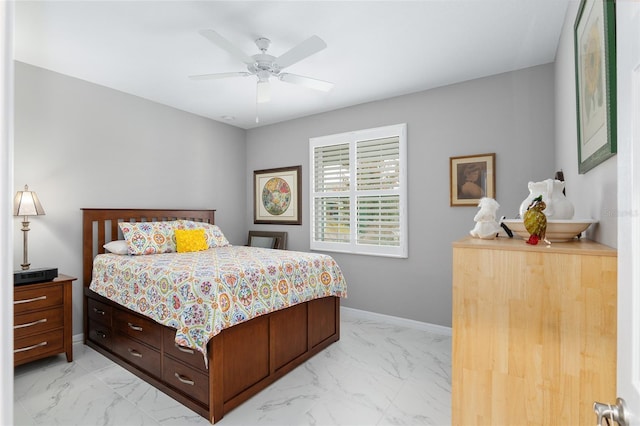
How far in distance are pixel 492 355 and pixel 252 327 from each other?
5.30 ft

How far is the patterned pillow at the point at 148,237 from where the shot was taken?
10.3 ft

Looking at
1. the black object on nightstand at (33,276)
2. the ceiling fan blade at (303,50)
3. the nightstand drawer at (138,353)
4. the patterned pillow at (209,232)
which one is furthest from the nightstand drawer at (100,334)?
the ceiling fan blade at (303,50)

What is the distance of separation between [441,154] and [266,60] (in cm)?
202

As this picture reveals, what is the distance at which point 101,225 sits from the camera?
3375 millimetres

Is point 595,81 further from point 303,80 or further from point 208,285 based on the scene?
point 208,285

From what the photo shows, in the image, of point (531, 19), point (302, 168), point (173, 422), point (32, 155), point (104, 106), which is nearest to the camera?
point (173, 422)

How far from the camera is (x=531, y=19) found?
2.27 metres

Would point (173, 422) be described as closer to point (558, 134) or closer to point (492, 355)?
point (492, 355)

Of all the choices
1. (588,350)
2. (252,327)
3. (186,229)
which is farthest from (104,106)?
(588,350)

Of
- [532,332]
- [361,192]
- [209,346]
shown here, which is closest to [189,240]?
[209,346]

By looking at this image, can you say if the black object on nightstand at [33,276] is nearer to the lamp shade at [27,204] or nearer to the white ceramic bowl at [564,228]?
the lamp shade at [27,204]

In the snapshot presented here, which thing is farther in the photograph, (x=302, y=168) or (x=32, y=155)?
(x=302, y=168)

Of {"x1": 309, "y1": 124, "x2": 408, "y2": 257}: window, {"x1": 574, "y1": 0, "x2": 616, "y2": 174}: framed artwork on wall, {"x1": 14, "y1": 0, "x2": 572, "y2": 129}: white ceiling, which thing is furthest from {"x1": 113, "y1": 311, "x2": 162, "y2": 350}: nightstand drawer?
{"x1": 574, "y1": 0, "x2": 616, "y2": 174}: framed artwork on wall

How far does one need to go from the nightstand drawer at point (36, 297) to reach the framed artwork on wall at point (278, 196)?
2637mm
